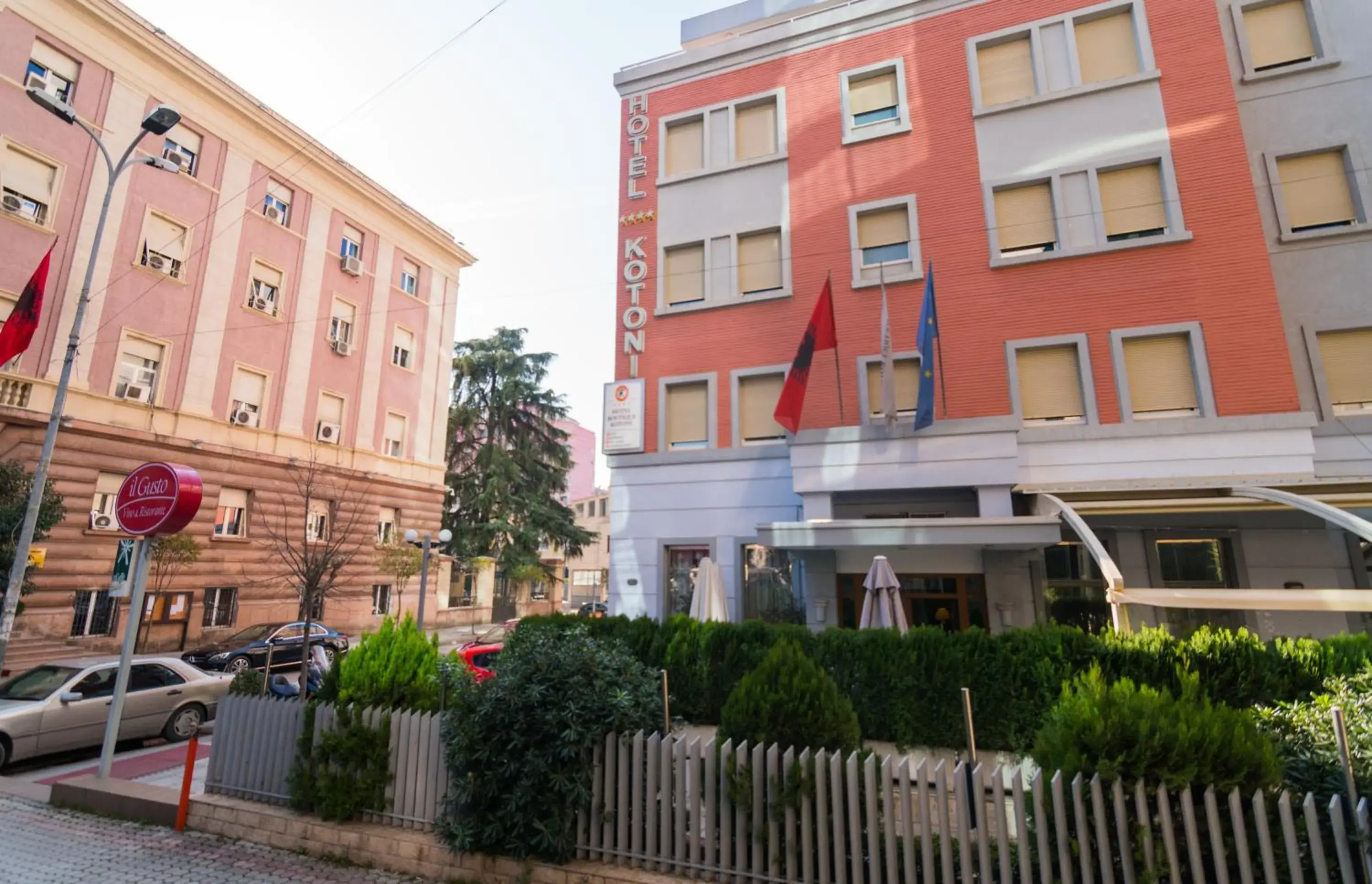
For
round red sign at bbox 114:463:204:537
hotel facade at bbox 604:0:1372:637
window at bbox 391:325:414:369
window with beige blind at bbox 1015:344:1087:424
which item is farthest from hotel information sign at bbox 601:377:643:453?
window at bbox 391:325:414:369

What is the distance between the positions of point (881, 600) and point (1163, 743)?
21.1ft

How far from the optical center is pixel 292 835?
6465 mm

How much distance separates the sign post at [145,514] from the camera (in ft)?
25.6

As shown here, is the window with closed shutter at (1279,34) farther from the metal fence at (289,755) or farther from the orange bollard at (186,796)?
the orange bollard at (186,796)

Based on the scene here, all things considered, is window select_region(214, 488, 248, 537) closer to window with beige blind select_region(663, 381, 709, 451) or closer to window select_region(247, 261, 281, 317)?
window select_region(247, 261, 281, 317)

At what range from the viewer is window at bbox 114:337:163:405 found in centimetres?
2111

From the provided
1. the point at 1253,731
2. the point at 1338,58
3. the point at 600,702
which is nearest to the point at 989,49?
the point at 1338,58

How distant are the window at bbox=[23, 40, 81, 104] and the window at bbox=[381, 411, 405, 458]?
50.3 feet

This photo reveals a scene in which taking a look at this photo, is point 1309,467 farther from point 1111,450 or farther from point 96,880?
point 96,880

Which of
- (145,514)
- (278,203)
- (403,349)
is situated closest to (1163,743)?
(145,514)

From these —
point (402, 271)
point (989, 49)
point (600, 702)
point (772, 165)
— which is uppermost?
point (402, 271)

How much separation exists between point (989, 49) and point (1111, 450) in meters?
9.60

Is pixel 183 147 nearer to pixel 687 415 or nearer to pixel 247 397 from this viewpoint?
pixel 247 397

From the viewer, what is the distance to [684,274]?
16.2m
